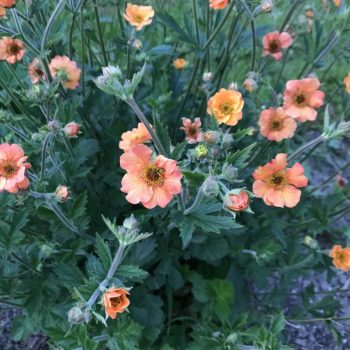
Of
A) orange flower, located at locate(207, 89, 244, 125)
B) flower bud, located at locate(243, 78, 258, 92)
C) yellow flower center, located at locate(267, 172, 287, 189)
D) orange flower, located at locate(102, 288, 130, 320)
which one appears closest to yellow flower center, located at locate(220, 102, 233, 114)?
orange flower, located at locate(207, 89, 244, 125)

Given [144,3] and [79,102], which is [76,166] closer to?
[79,102]

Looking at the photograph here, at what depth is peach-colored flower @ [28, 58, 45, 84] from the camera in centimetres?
208

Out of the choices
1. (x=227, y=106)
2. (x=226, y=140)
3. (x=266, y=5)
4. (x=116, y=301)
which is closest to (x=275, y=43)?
(x=266, y=5)

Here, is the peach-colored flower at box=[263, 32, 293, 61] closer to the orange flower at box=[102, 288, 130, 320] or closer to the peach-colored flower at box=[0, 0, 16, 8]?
the peach-colored flower at box=[0, 0, 16, 8]

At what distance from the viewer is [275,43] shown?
7.97ft

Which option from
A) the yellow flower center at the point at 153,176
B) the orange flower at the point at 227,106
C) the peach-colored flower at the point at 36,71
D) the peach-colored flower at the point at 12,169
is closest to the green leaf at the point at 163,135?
the yellow flower center at the point at 153,176

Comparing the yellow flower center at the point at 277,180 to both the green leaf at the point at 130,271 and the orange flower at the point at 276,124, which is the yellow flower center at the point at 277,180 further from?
the green leaf at the point at 130,271

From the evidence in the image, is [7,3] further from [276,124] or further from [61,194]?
[276,124]

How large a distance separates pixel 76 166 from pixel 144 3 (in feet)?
4.27

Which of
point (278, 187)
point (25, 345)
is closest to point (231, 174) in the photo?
point (278, 187)

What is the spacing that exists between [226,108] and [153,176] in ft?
1.85

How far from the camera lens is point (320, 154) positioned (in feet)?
11.4

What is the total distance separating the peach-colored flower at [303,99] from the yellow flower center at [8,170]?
1.17 meters

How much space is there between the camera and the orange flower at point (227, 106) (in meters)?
1.92
